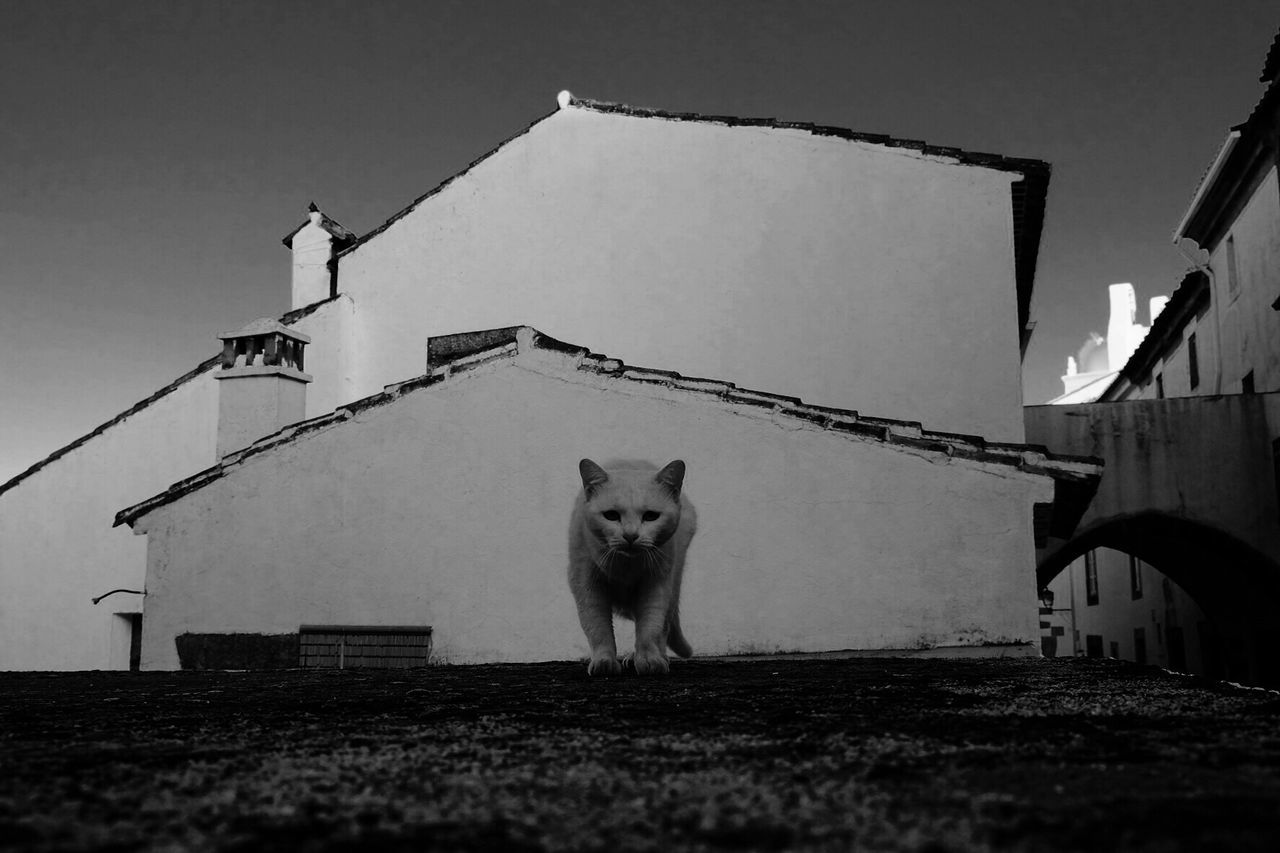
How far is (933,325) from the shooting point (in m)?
15.0

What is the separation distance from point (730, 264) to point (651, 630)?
435 inches

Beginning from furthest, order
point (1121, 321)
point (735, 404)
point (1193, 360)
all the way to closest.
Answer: point (1121, 321) → point (1193, 360) → point (735, 404)

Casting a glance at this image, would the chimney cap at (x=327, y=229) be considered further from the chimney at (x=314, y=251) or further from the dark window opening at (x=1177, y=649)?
the dark window opening at (x=1177, y=649)

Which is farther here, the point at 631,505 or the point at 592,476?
the point at 592,476

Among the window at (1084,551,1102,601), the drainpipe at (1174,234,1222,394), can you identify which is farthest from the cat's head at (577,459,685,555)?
the window at (1084,551,1102,601)

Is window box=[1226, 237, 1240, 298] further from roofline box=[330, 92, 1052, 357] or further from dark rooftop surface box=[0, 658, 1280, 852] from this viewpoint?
dark rooftop surface box=[0, 658, 1280, 852]

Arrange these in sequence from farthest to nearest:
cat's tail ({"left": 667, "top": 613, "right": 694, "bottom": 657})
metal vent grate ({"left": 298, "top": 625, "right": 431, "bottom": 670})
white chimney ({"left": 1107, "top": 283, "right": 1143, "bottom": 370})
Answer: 1. white chimney ({"left": 1107, "top": 283, "right": 1143, "bottom": 370})
2. metal vent grate ({"left": 298, "top": 625, "right": 431, "bottom": 670})
3. cat's tail ({"left": 667, "top": 613, "right": 694, "bottom": 657})

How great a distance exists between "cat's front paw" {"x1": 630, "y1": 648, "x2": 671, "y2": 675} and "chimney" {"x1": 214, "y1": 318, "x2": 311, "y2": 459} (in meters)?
7.95

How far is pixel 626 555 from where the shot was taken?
17.7ft

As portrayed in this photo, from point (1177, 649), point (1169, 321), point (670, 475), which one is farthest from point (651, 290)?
point (1177, 649)

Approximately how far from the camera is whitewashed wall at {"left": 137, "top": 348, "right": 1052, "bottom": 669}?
9.39 meters

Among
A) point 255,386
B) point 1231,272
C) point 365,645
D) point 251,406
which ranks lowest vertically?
point 365,645

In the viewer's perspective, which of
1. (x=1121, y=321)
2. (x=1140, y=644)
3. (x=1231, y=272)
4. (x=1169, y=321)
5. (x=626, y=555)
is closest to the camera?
(x=626, y=555)

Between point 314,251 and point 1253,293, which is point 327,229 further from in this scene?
point 1253,293
